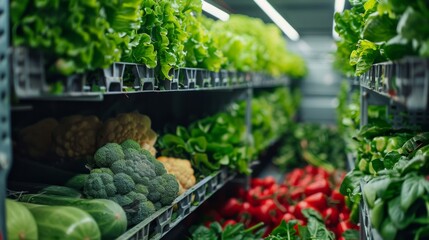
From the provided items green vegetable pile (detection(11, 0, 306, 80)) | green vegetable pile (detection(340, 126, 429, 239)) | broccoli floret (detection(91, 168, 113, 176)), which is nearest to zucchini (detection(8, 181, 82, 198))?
broccoli floret (detection(91, 168, 113, 176))

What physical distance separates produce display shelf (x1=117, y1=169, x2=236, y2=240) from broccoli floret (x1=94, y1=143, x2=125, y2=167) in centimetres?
35

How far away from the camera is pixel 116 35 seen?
1963 mm

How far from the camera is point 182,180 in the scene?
3.05 m

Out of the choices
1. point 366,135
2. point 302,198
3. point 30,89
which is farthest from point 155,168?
point 302,198

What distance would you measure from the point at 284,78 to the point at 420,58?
20.2 feet

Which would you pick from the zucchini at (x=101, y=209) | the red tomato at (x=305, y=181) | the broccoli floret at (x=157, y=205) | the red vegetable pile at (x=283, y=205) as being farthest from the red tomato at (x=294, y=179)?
the zucchini at (x=101, y=209)

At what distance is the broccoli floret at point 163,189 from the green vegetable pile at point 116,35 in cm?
56

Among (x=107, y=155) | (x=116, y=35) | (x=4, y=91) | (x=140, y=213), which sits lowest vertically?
(x=140, y=213)

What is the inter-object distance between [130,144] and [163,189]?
12.7 inches

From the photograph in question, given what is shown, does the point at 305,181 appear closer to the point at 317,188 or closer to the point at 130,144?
the point at 317,188

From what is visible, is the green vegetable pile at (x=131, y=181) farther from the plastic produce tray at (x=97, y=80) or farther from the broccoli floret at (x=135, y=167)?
the plastic produce tray at (x=97, y=80)

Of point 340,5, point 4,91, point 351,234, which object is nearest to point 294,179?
point 351,234

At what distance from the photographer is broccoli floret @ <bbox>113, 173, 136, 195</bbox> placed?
2352 millimetres

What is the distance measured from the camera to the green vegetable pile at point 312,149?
21.7 feet
